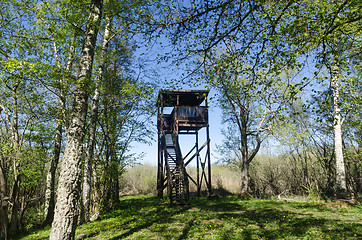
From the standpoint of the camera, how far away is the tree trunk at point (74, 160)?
4844 millimetres

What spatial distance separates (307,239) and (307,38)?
530 centimetres

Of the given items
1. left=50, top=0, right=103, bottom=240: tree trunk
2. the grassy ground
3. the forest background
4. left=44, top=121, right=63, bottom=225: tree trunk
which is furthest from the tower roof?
left=50, top=0, right=103, bottom=240: tree trunk

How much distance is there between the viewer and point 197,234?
694 cm

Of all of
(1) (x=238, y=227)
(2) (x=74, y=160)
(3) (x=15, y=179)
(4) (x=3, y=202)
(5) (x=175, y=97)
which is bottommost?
(1) (x=238, y=227)

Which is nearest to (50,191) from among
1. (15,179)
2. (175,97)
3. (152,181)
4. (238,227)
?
(15,179)

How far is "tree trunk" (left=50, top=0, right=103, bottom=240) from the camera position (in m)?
4.84

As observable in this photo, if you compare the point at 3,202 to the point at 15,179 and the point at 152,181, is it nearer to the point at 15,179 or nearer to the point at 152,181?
the point at 15,179

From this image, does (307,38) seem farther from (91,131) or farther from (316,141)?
(316,141)

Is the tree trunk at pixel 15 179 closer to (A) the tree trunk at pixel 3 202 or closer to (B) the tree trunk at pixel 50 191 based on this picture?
(A) the tree trunk at pixel 3 202

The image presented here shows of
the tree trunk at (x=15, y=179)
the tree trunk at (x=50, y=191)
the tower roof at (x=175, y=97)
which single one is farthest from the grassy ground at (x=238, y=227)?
the tower roof at (x=175, y=97)

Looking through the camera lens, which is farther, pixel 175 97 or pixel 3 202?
pixel 175 97

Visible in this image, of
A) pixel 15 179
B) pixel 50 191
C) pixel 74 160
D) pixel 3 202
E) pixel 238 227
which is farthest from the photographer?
pixel 50 191

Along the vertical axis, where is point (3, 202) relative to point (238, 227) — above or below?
above

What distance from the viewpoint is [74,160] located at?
17.1ft
